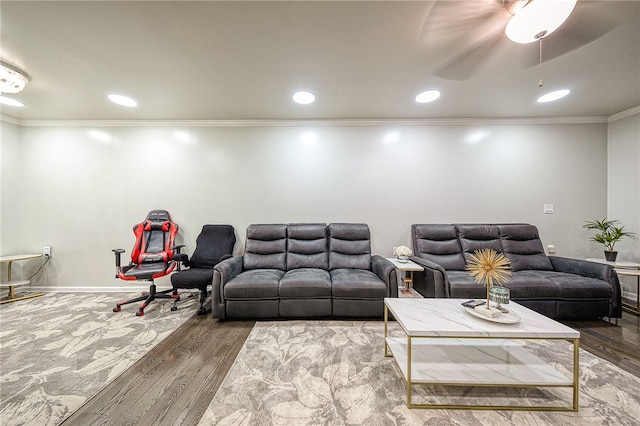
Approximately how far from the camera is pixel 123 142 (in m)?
3.43

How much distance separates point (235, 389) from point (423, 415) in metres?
1.18

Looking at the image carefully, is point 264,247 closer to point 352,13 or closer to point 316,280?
point 316,280

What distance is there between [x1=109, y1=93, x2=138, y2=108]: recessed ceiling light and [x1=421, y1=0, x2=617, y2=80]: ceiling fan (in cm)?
324

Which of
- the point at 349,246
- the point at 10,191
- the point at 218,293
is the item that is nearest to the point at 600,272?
the point at 349,246

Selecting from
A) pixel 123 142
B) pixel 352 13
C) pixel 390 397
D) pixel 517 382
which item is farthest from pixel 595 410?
pixel 123 142

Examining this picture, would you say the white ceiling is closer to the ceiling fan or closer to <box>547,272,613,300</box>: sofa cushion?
the ceiling fan

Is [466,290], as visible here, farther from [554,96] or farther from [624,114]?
[624,114]

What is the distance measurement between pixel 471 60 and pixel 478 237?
2.12 m

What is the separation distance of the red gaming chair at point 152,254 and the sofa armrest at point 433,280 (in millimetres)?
3021

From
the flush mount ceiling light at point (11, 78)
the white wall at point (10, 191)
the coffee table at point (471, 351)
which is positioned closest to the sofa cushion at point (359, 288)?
the coffee table at point (471, 351)

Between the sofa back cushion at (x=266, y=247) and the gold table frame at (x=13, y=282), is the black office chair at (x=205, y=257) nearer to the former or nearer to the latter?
the sofa back cushion at (x=266, y=247)

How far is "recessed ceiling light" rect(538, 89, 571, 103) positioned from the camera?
2.59m

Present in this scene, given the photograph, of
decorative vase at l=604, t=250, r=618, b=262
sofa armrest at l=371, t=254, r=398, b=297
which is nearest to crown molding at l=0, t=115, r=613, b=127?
decorative vase at l=604, t=250, r=618, b=262

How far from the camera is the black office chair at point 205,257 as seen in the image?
266 centimetres
